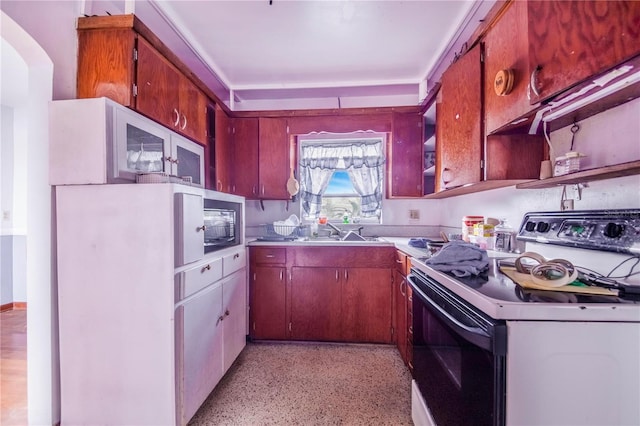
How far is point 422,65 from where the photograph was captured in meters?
2.51

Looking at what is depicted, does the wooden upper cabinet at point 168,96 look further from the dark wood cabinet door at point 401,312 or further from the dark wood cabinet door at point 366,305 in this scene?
the dark wood cabinet door at point 401,312

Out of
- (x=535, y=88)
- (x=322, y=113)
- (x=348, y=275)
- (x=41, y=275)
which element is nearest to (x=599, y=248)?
(x=535, y=88)

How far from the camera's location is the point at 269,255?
2.40 m

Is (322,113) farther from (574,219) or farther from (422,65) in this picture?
(574,219)

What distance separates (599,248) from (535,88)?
0.64 metres

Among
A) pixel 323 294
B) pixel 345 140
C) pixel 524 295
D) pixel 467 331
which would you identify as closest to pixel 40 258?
pixel 323 294

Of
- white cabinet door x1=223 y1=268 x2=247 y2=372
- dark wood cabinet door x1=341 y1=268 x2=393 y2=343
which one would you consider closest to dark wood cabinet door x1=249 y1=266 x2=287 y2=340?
white cabinet door x1=223 y1=268 x2=247 y2=372

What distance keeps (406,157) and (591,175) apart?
170cm

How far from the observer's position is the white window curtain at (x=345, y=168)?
3.04m

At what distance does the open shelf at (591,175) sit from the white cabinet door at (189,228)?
5.44ft

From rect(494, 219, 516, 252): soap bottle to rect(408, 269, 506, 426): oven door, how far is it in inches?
26.5

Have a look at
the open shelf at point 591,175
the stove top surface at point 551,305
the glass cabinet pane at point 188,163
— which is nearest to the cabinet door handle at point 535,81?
the open shelf at point 591,175

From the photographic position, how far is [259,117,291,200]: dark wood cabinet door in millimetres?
2744

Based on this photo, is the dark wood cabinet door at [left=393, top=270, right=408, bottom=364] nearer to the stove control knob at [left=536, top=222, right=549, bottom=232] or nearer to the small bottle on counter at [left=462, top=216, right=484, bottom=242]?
the small bottle on counter at [left=462, top=216, right=484, bottom=242]
